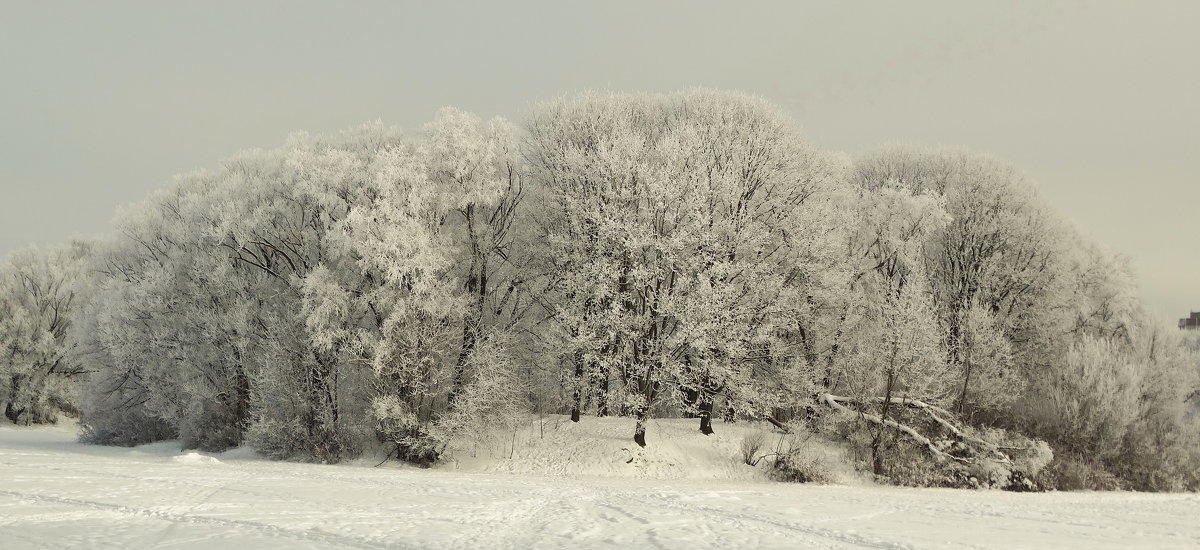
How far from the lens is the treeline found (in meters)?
31.6

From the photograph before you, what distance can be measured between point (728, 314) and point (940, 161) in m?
21.7

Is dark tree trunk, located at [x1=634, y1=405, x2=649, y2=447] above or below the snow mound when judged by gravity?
above

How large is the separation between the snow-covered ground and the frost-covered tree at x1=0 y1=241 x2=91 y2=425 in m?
40.6

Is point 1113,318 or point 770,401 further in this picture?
point 1113,318

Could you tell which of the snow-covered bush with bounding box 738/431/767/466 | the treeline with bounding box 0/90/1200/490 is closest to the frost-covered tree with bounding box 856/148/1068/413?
the treeline with bounding box 0/90/1200/490

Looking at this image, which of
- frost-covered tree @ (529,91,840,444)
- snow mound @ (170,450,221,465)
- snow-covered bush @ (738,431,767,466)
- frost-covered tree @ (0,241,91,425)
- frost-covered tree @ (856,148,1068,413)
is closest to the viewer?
snow mound @ (170,450,221,465)

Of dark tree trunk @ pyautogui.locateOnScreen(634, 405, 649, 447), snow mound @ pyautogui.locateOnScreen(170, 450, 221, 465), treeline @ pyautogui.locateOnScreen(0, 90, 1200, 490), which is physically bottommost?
snow mound @ pyautogui.locateOnScreen(170, 450, 221, 465)

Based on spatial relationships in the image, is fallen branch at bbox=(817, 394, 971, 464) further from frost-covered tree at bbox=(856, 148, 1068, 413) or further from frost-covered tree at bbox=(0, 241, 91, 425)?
frost-covered tree at bbox=(0, 241, 91, 425)

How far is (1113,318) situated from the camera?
43156 mm

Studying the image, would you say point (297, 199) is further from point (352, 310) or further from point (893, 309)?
point (893, 309)

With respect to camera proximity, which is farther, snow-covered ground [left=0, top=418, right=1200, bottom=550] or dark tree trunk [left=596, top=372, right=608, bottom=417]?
dark tree trunk [left=596, top=372, right=608, bottom=417]

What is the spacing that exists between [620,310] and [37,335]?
57003 millimetres

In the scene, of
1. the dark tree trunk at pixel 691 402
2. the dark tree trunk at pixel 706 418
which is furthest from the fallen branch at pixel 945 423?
the dark tree trunk at pixel 691 402

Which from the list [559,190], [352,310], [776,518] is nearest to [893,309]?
[559,190]
